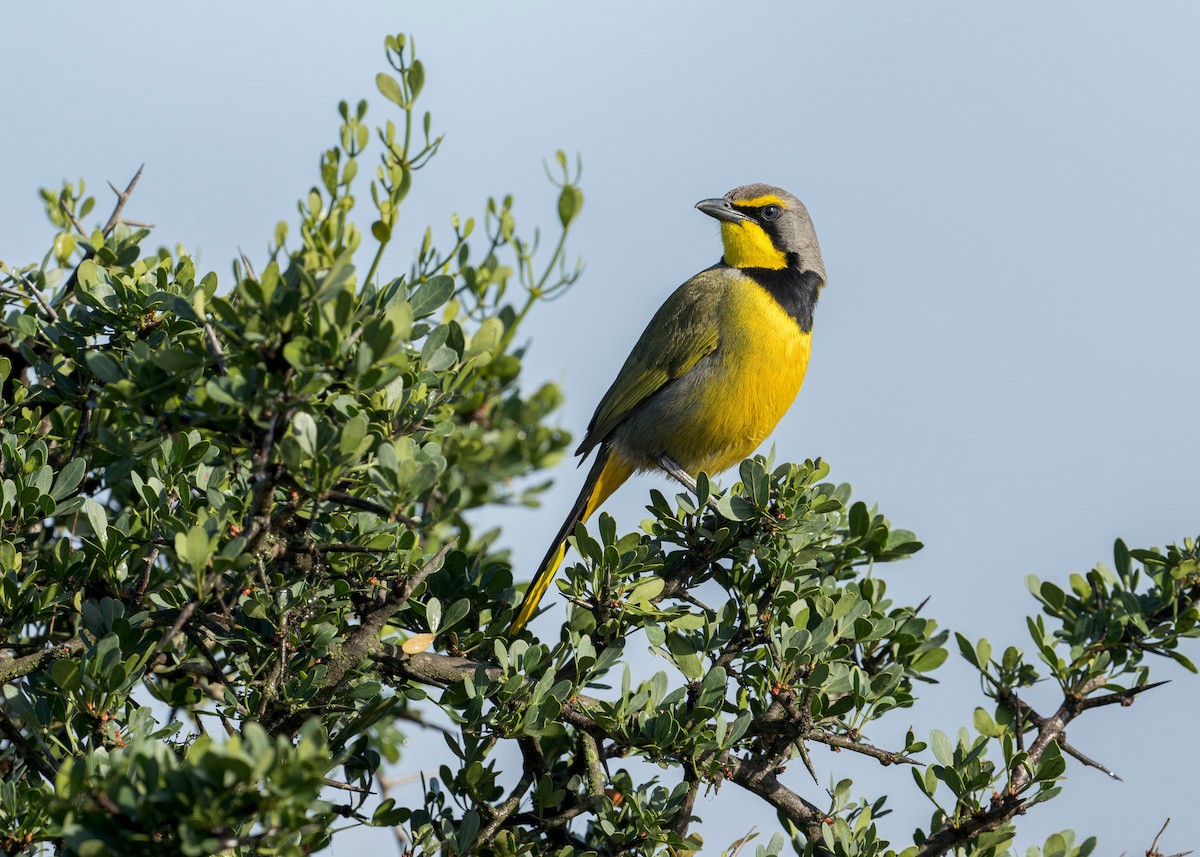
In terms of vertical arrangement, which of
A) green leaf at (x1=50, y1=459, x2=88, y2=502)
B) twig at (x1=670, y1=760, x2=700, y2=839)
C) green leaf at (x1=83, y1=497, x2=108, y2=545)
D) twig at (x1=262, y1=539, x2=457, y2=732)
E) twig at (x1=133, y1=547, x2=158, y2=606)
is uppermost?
green leaf at (x1=50, y1=459, x2=88, y2=502)

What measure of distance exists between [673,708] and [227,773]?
139cm

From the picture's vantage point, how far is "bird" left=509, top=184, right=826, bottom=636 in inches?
195

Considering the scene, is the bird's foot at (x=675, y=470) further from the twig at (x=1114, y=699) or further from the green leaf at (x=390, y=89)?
the green leaf at (x=390, y=89)

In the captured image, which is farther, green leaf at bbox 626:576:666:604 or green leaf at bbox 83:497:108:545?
green leaf at bbox 626:576:666:604

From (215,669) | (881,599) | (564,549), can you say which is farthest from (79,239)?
(881,599)

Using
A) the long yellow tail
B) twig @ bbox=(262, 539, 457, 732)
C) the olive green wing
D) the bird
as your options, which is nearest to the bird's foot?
the bird

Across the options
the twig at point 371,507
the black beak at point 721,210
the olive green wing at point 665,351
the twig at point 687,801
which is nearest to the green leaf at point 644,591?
the twig at point 687,801

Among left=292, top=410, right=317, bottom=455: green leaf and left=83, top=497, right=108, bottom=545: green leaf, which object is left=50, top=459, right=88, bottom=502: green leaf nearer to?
left=83, top=497, right=108, bottom=545: green leaf

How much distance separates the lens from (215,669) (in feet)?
9.20

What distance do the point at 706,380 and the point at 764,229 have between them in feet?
3.93

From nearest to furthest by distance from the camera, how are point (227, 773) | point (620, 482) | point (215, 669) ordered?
point (227, 773)
point (215, 669)
point (620, 482)

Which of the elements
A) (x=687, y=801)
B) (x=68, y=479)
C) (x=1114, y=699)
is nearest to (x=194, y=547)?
(x=68, y=479)

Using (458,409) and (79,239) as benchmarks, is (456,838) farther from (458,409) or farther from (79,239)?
(79,239)

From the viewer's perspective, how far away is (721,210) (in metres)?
5.86
